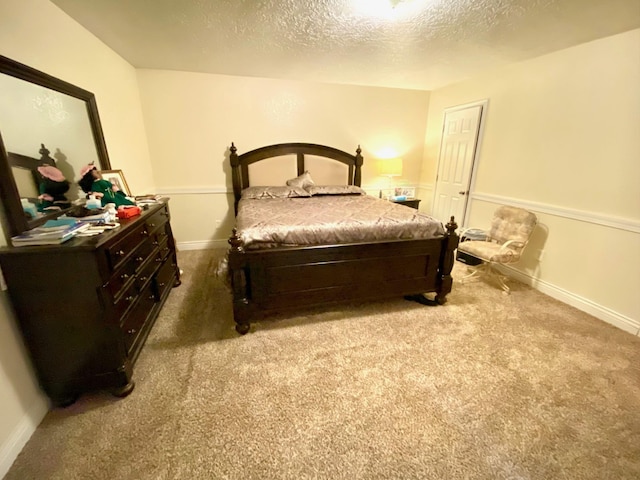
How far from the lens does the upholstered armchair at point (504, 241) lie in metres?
2.85

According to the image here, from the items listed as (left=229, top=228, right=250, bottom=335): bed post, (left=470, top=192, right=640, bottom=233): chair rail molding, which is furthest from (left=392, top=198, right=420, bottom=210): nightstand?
(left=229, top=228, right=250, bottom=335): bed post

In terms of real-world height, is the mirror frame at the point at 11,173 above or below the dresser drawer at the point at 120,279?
above

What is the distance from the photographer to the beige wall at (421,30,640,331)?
7.45ft

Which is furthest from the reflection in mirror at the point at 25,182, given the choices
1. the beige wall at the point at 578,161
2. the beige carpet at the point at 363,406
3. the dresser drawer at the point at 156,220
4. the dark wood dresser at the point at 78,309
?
the beige wall at the point at 578,161

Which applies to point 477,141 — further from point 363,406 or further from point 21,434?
point 21,434

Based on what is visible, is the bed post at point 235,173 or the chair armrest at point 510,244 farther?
the bed post at point 235,173

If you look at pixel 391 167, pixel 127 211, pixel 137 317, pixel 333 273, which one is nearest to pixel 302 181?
pixel 391 167

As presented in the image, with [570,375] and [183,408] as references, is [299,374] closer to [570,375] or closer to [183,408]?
[183,408]

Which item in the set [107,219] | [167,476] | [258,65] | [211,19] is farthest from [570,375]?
[258,65]

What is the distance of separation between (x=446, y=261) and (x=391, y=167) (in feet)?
7.25

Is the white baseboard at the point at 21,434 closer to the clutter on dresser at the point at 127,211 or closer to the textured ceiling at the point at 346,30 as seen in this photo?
the clutter on dresser at the point at 127,211

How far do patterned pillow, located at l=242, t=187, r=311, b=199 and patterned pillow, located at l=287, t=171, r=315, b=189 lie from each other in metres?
0.20

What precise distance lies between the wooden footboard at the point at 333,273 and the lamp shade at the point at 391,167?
210 cm

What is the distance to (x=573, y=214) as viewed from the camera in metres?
2.64
